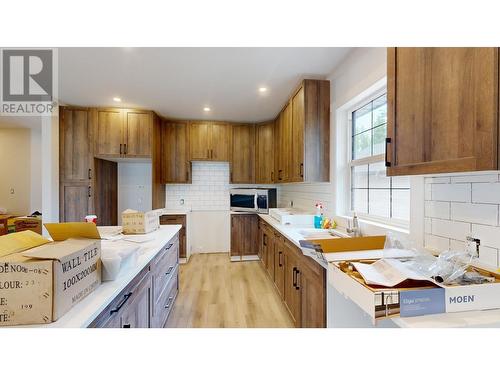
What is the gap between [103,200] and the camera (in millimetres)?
3738

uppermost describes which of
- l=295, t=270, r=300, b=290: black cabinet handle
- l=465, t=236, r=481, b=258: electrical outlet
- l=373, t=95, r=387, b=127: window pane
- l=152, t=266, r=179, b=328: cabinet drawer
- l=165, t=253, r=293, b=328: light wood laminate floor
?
l=373, t=95, r=387, b=127: window pane

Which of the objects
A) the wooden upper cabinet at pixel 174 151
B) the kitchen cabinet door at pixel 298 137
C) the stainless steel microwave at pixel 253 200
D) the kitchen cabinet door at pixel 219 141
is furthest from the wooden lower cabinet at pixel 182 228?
the kitchen cabinet door at pixel 298 137

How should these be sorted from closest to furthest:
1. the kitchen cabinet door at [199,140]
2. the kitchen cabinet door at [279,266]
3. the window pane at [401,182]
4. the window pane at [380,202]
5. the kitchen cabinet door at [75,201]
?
the window pane at [401,182] < the window pane at [380,202] < the kitchen cabinet door at [279,266] < the kitchen cabinet door at [75,201] < the kitchen cabinet door at [199,140]

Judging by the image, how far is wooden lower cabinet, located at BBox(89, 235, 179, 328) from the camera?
3.33 feet

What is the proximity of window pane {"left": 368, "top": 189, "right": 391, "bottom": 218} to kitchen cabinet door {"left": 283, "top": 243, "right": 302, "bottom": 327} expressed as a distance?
0.83 meters

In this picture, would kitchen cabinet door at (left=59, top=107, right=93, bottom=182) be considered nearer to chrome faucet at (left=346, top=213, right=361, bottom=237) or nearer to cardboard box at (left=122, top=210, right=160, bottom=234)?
cardboard box at (left=122, top=210, right=160, bottom=234)

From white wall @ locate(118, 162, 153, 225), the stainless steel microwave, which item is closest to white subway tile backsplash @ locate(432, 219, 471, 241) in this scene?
the stainless steel microwave

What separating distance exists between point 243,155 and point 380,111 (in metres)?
2.67

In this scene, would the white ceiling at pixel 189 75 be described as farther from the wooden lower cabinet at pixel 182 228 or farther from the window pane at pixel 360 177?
the wooden lower cabinet at pixel 182 228

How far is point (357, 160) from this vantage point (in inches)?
84.4

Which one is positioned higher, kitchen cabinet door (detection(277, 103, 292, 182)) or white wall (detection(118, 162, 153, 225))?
kitchen cabinet door (detection(277, 103, 292, 182))

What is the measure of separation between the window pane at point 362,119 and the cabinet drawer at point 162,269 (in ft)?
7.27

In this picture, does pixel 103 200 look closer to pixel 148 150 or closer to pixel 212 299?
pixel 148 150

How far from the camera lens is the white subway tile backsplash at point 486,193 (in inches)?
37.9
